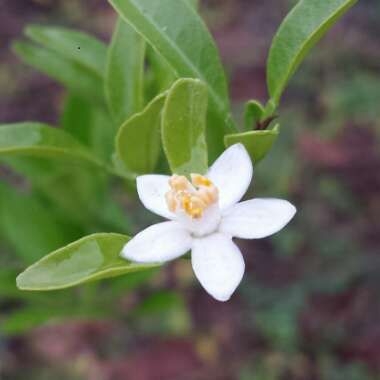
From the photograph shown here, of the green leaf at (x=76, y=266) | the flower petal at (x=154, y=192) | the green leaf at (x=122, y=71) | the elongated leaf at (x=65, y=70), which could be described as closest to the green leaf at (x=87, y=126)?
the elongated leaf at (x=65, y=70)

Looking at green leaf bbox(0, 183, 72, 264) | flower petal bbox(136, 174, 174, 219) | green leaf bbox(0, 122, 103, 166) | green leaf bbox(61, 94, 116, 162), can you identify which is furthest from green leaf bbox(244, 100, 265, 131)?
green leaf bbox(0, 183, 72, 264)

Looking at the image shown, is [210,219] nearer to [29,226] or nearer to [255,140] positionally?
[255,140]

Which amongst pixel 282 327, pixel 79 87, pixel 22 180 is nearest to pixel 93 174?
pixel 79 87

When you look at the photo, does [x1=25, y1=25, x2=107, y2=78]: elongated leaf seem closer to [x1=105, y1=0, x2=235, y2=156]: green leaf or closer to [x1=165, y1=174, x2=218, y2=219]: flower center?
[x1=105, y1=0, x2=235, y2=156]: green leaf

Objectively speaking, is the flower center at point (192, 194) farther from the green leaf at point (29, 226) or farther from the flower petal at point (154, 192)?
the green leaf at point (29, 226)

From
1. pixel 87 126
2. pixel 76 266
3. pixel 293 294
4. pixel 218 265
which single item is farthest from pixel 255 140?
pixel 293 294

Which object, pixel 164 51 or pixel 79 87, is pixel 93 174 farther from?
pixel 164 51
